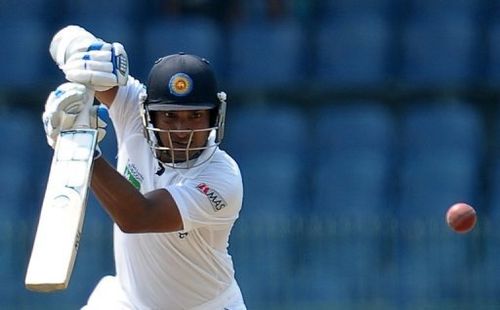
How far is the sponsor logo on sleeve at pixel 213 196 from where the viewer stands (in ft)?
16.2

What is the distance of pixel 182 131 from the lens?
485 cm

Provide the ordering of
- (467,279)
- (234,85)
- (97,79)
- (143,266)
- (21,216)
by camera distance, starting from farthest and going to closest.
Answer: (234,85) < (21,216) < (467,279) < (143,266) < (97,79)

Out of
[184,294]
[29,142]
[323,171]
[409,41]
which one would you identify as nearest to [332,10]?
[409,41]

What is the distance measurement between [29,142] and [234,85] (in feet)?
4.67

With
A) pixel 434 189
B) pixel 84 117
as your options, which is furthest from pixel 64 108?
pixel 434 189

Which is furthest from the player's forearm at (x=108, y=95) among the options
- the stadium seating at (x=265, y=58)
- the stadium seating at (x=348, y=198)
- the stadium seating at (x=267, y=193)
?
the stadium seating at (x=265, y=58)

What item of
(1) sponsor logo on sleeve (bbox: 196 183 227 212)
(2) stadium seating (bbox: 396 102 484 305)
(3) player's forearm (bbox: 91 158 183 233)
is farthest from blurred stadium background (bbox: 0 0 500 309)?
(3) player's forearm (bbox: 91 158 183 233)

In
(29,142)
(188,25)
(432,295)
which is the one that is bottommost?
(432,295)

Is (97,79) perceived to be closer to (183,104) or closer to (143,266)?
(183,104)

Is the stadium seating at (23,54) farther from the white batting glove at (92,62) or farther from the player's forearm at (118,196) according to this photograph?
the player's forearm at (118,196)

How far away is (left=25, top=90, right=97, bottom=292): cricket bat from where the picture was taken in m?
4.16

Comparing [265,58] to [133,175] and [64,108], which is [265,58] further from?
[64,108]

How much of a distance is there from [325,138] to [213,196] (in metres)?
4.72

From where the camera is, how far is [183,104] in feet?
16.0
